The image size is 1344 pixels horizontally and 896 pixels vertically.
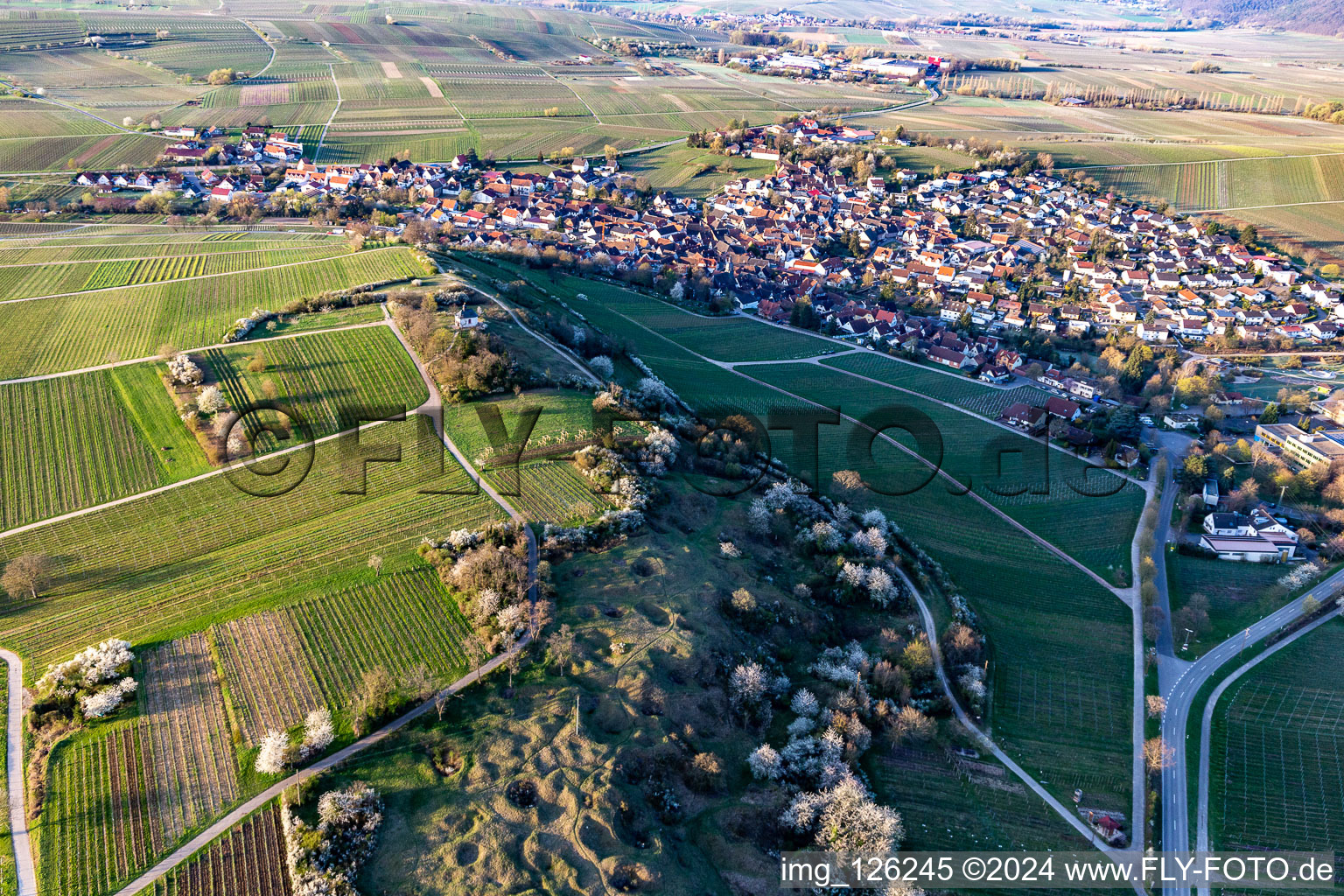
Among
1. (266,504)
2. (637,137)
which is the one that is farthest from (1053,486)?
(637,137)

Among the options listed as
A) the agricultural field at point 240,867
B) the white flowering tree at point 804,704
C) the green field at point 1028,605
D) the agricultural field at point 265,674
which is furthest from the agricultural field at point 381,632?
the green field at point 1028,605

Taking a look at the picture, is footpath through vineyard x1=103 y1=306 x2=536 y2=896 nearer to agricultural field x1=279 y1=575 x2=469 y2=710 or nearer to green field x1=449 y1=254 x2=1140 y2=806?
agricultural field x1=279 y1=575 x2=469 y2=710

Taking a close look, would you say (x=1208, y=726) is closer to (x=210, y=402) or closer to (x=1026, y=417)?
(x=1026, y=417)

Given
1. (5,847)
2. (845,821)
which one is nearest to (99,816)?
(5,847)

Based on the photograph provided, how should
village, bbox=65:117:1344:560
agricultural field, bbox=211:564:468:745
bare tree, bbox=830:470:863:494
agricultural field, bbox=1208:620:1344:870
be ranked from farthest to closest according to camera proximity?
1. village, bbox=65:117:1344:560
2. bare tree, bbox=830:470:863:494
3. agricultural field, bbox=1208:620:1344:870
4. agricultural field, bbox=211:564:468:745

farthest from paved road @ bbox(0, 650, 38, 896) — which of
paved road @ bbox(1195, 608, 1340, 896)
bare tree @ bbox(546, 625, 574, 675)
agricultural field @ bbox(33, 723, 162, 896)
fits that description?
paved road @ bbox(1195, 608, 1340, 896)
